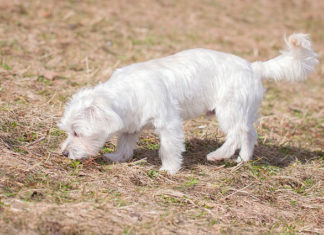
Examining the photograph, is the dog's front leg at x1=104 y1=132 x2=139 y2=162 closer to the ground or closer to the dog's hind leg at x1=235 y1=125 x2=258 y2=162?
the ground

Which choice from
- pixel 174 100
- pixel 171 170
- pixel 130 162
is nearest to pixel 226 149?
pixel 171 170

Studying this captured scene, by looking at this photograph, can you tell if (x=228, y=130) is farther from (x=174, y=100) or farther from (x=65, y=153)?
(x=65, y=153)

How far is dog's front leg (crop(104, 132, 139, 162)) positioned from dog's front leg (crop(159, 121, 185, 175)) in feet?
1.48

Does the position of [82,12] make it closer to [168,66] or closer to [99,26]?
[99,26]

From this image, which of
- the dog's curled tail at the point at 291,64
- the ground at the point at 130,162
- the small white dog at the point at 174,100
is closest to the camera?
the ground at the point at 130,162

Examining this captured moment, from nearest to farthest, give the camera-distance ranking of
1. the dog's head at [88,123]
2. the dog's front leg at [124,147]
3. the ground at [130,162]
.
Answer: the ground at [130,162], the dog's head at [88,123], the dog's front leg at [124,147]

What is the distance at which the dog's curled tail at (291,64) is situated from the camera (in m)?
6.16

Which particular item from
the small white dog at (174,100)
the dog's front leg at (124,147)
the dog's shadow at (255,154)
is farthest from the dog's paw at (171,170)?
the dog's front leg at (124,147)

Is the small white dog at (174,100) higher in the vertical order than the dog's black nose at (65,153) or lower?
higher

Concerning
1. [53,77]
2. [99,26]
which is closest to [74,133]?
[53,77]

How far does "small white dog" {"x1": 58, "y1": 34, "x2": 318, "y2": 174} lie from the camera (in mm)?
5074

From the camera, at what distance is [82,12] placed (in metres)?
12.3

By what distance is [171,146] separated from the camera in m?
5.50

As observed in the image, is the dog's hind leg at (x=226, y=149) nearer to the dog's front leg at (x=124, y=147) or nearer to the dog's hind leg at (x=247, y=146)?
the dog's hind leg at (x=247, y=146)
